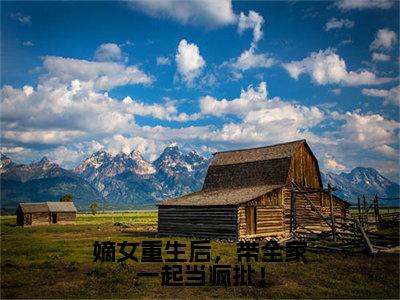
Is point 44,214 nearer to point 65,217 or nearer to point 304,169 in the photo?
point 65,217

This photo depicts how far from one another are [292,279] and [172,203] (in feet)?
78.5

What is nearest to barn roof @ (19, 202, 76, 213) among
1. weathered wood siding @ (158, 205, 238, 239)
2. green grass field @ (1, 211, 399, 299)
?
weathered wood siding @ (158, 205, 238, 239)

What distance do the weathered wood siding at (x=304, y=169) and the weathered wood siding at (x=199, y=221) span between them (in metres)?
9.29

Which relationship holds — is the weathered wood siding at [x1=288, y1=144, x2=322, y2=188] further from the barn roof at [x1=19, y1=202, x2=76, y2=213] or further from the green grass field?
the barn roof at [x1=19, y1=202, x2=76, y2=213]

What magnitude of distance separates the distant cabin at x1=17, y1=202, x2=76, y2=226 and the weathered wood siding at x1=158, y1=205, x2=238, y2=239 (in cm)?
4272

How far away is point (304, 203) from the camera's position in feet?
128

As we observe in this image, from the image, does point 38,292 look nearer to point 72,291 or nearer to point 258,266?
point 72,291

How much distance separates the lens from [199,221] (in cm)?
3619

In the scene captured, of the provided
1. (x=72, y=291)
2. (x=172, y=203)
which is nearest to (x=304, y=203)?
(x=172, y=203)

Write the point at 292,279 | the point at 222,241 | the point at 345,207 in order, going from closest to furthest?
the point at 292,279 < the point at 222,241 < the point at 345,207

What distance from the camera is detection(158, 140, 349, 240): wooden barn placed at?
33688mm

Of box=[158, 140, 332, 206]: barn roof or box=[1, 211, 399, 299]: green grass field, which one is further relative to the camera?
box=[158, 140, 332, 206]: barn roof

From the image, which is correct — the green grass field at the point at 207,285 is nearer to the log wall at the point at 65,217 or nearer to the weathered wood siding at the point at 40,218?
the weathered wood siding at the point at 40,218

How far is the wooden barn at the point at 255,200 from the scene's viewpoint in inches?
1326
